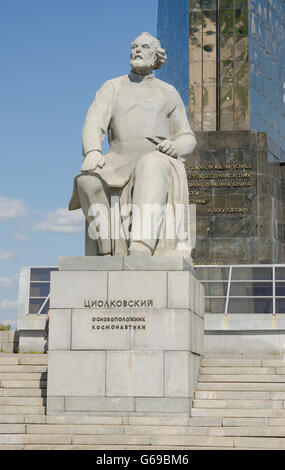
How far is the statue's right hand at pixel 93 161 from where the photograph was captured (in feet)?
40.2

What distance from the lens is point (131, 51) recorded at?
43.5 feet

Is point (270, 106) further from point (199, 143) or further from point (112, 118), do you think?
point (112, 118)

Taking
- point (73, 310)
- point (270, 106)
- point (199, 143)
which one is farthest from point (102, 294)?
point (270, 106)

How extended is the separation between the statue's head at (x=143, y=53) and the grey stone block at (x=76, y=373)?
4.66m

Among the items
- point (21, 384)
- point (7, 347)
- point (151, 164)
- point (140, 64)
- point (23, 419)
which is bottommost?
point (23, 419)

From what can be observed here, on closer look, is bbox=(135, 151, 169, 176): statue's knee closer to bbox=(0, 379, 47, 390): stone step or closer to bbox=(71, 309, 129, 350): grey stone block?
bbox=(71, 309, 129, 350): grey stone block

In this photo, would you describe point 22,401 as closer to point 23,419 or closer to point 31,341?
point 23,419

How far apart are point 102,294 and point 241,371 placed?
2.58 m

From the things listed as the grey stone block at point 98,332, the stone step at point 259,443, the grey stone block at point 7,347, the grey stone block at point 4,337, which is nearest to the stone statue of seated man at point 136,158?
the grey stone block at point 98,332

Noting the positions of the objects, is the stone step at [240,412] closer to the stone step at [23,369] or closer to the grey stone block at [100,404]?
the grey stone block at [100,404]

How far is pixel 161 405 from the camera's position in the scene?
11109 mm

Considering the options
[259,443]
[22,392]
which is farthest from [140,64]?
[259,443]

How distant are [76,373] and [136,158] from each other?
3.43 metres

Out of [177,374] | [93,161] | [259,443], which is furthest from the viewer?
[93,161]
